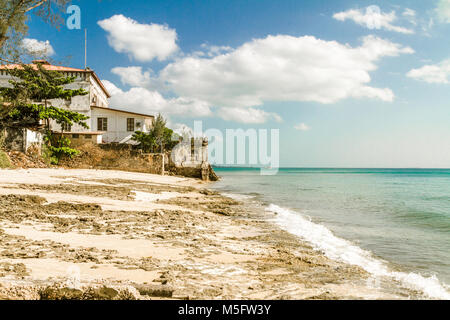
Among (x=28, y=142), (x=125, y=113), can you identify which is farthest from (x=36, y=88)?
(x=125, y=113)

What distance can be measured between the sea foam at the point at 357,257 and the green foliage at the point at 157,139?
2452 cm

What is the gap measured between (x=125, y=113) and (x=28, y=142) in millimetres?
11946

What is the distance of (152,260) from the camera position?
187 inches

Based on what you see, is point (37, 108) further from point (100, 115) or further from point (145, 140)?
point (145, 140)

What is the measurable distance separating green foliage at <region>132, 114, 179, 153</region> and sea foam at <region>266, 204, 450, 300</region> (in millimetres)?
24522

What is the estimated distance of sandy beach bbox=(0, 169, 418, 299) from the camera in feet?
11.2

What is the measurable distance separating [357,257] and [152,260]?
4110 millimetres

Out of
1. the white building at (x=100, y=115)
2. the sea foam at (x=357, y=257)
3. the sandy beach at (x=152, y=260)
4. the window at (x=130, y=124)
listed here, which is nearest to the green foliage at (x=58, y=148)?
the white building at (x=100, y=115)

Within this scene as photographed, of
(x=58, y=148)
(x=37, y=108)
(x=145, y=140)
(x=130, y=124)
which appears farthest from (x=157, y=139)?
(x=37, y=108)

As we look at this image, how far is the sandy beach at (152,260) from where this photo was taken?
3416 mm

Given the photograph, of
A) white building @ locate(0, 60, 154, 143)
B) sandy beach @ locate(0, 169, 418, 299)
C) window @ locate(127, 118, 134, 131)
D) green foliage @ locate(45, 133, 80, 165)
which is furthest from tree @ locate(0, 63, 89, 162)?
sandy beach @ locate(0, 169, 418, 299)

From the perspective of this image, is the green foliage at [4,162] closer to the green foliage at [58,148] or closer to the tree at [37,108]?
the tree at [37,108]

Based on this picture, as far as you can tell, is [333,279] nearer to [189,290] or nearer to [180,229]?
[189,290]
